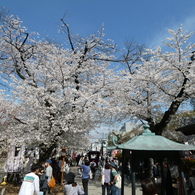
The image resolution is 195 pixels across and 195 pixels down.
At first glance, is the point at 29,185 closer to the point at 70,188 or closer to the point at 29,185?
the point at 29,185

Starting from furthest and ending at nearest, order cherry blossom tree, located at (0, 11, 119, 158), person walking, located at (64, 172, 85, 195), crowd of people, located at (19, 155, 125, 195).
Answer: cherry blossom tree, located at (0, 11, 119, 158) < person walking, located at (64, 172, 85, 195) < crowd of people, located at (19, 155, 125, 195)

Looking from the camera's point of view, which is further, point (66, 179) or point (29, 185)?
point (66, 179)

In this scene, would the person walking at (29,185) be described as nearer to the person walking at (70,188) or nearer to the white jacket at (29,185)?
the white jacket at (29,185)

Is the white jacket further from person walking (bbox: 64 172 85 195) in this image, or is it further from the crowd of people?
Result: person walking (bbox: 64 172 85 195)

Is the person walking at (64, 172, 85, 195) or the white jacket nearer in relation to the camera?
the white jacket

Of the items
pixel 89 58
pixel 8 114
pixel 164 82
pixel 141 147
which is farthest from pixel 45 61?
pixel 141 147

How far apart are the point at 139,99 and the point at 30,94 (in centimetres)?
780

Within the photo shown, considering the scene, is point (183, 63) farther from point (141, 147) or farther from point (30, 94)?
point (30, 94)

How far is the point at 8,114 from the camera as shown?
10500mm

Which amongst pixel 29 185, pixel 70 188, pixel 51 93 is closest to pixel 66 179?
pixel 70 188

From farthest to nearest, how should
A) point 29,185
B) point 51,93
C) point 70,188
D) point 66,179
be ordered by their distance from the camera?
point 51,93
point 66,179
point 70,188
point 29,185

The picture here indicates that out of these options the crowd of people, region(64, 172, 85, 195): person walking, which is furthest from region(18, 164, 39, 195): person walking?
region(64, 172, 85, 195): person walking

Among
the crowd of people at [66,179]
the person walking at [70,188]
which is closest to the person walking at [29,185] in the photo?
the crowd of people at [66,179]

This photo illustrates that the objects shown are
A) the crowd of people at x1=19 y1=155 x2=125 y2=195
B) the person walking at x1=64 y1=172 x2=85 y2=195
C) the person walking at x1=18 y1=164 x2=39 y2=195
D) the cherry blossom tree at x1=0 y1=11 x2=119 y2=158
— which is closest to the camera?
the person walking at x1=18 y1=164 x2=39 y2=195
